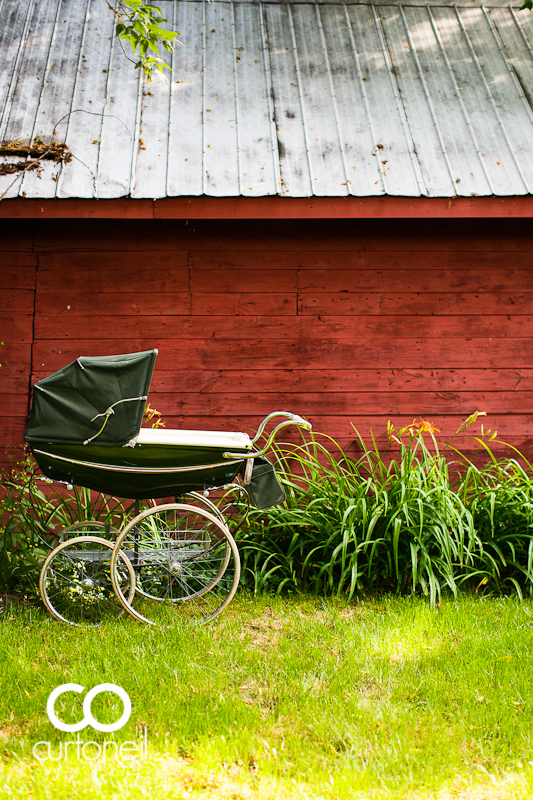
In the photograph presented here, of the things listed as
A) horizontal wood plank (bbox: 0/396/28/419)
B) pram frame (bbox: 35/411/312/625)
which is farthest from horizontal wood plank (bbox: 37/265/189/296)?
pram frame (bbox: 35/411/312/625)

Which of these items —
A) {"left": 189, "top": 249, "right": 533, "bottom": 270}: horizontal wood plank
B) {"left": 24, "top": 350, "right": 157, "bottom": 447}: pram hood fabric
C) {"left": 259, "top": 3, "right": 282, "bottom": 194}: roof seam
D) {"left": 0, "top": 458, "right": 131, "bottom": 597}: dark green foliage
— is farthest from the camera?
{"left": 189, "top": 249, "right": 533, "bottom": 270}: horizontal wood plank

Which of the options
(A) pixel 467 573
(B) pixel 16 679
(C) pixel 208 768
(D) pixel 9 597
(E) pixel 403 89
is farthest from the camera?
(E) pixel 403 89

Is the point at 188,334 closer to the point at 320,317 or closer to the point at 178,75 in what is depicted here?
the point at 320,317

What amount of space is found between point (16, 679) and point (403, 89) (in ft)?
17.4

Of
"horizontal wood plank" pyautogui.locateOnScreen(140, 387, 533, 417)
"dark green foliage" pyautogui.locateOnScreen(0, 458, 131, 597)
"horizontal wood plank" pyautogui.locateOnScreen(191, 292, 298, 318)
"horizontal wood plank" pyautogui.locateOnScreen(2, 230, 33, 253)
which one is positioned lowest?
"dark green foliage" pyautogui.locateOnScreen(0, 458, 131, 597)

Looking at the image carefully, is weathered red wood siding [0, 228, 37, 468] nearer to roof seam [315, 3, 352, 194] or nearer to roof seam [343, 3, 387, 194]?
roof seam [315, 3, 352, 194]

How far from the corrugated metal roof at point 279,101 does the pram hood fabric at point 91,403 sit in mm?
1696

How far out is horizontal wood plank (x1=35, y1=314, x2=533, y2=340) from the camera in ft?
15.2

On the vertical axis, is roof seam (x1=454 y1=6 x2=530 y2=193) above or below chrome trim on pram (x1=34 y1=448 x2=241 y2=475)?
above

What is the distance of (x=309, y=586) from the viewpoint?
4008 millimetres

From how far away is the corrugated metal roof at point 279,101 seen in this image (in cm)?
436

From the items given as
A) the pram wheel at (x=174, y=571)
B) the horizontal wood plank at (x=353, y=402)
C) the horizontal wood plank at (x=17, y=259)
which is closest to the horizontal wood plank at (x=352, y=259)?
the horizontal wood plank at (x=353, y=402)

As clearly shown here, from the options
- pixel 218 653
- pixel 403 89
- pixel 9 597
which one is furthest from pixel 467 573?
pixel 403 89

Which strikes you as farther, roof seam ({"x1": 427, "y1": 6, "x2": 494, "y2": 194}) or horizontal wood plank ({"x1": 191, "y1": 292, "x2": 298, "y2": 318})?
horizontal wood plank ({"x1": 191, "y1": 292, "x2": 298, "y2": 318})
